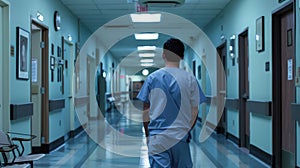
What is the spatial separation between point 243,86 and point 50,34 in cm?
353

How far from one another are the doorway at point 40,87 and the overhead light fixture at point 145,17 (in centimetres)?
306

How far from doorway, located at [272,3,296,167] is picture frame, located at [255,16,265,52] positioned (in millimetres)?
492

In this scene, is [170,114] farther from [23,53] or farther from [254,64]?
[254,64]

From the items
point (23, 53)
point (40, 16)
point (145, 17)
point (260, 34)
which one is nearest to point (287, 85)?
point (260, 34)

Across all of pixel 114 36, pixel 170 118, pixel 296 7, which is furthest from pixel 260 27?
pixel 114 36

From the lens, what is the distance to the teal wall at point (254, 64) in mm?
5660

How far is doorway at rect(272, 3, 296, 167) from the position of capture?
16.0 ft

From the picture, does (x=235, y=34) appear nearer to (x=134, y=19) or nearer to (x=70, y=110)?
(x=134, y=19)

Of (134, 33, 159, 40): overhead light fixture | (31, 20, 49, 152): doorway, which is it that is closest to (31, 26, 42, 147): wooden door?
(31, 20, 49, 152): doorway

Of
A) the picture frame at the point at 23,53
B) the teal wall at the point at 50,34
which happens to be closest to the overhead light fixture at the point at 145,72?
the teal wall at the point at 50,34

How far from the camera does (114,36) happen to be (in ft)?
44.0

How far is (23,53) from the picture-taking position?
18.3 feet

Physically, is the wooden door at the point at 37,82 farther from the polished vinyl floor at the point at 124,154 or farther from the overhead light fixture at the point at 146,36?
the overhead light fixture at the point at 146,36

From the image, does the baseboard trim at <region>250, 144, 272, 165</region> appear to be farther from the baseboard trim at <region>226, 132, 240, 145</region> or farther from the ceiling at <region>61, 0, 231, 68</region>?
the ceiling at <region>61, 0, 231, 68</region>
